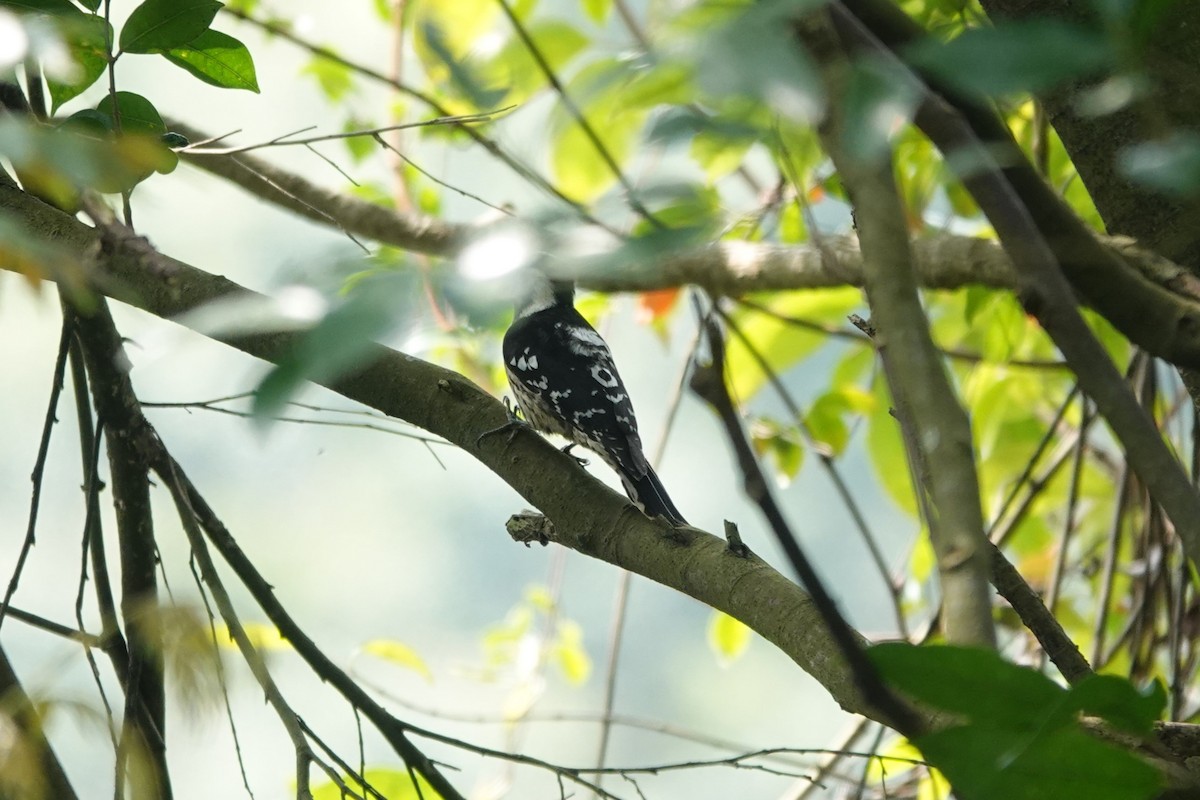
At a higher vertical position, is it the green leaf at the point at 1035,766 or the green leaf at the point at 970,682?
the green leaf at the point at 970,682

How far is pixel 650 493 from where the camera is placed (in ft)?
6.69

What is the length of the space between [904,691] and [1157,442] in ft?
0.63

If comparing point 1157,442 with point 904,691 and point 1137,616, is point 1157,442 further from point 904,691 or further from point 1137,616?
point 1137,616

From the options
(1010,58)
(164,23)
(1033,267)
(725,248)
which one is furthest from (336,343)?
(725,248)

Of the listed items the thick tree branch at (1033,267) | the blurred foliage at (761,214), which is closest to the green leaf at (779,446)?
the blurred foliage at (761,214)

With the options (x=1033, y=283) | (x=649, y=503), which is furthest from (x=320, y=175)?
(x=1033, y=283)

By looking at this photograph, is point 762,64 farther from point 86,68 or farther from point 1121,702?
point 86,68

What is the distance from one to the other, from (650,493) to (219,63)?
3.43ft

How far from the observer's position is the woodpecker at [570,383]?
2.51 metres

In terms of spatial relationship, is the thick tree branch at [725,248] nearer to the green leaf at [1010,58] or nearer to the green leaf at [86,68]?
the green leaf at [86,68]

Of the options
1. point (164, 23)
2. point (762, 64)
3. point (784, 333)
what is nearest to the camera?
point (762, 64)

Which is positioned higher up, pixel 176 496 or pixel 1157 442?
pixel 176 496

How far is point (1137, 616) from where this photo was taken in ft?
6.63

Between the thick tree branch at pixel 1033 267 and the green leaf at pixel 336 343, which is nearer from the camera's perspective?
the green leaf at pixel 336 343
